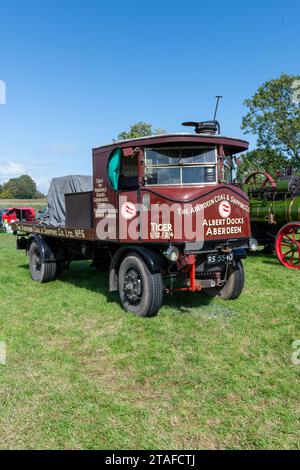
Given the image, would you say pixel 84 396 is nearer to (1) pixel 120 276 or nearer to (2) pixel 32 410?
(2) pixel 32 410

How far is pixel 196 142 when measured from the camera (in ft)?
19.8

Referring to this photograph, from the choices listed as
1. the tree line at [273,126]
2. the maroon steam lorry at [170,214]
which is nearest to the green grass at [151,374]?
the maroon steam lorry at [170,214]

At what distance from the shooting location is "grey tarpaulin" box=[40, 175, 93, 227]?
9.77 metres

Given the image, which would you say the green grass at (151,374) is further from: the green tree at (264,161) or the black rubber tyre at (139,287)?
the green tree at (264,161)

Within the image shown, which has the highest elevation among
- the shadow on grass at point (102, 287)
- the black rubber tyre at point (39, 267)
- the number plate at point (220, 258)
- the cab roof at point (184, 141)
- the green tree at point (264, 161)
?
the green tree at point (264, 161)

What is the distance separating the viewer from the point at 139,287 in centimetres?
611

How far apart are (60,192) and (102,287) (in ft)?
9.40

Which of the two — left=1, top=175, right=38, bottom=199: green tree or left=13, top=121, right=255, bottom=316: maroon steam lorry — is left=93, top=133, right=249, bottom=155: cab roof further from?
left=1, top=175, right=38, bottom=199: green tree

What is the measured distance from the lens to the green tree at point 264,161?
27.5 meters

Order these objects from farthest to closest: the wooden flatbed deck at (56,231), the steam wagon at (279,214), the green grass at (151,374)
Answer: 1. the steam wagon at (279,214)
2. the wooden flatbed deck at (56,231)
3. the green grass at (151,374)

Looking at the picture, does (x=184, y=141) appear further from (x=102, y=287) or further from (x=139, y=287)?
(x=102, y=287)

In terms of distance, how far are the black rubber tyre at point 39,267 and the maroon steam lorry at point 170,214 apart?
90.8 inches

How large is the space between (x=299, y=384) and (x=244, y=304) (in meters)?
2.80
